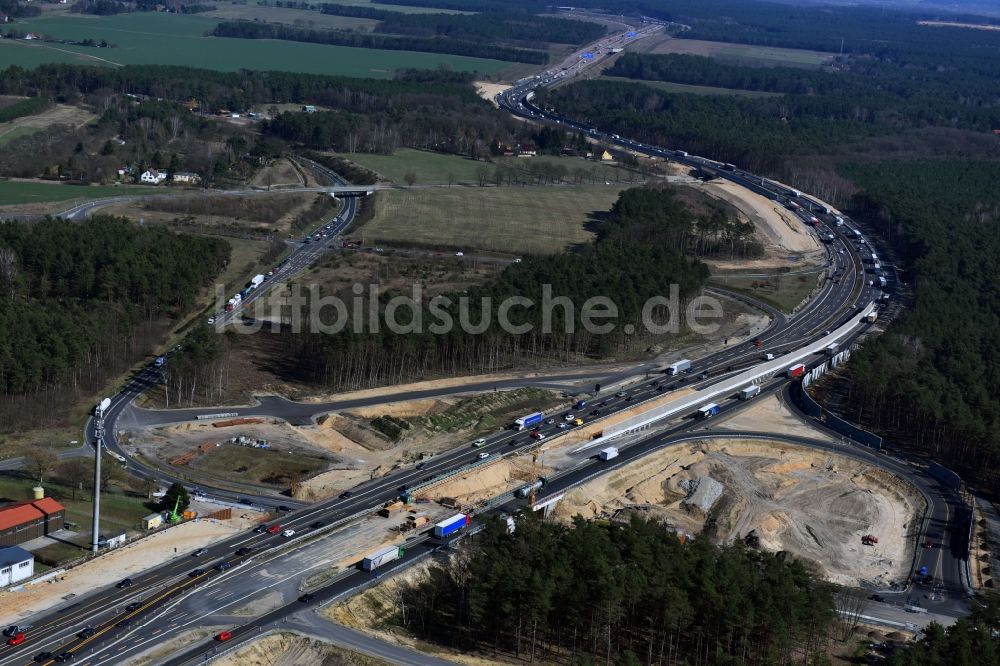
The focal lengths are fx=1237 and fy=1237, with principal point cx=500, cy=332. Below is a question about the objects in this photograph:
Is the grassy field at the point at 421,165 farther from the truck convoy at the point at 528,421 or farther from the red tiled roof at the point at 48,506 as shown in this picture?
the red tiled roof at the point at 48,506

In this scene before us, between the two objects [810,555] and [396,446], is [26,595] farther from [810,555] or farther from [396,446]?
[810,555]

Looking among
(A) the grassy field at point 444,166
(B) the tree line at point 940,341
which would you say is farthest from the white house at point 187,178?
(B) the tree line at point 940,341

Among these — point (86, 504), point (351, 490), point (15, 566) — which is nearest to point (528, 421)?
point (351, 490)

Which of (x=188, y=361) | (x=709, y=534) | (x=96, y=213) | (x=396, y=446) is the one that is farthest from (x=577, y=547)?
(x=96, y=213)

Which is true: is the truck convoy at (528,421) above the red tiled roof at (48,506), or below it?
below

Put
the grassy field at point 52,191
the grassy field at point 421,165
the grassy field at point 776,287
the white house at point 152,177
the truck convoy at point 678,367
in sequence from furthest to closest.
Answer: the grassy field at point 421,165 < the white house at point 152,177 < the grassy field at point 52,191 < the grassy field at point 776,287 < the truck convoy at point 678,367

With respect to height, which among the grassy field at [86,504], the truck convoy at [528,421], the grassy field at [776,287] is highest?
the grassy field at [776,287]

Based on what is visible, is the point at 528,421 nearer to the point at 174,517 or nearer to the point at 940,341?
the point at 174,517

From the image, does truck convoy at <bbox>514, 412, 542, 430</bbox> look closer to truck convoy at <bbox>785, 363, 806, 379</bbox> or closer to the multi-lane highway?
the multi-lane highway
